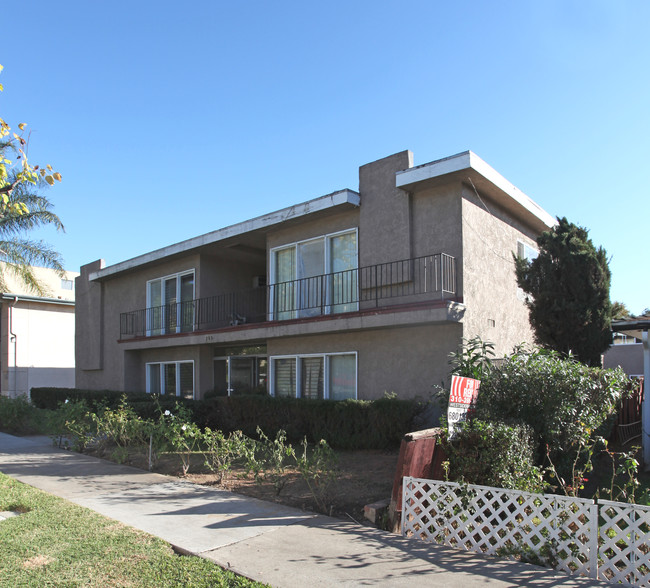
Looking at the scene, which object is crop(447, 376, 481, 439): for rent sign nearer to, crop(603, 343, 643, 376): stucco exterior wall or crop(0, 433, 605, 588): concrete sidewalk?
crop(0, 433, 605, 588): concrete sidewalk

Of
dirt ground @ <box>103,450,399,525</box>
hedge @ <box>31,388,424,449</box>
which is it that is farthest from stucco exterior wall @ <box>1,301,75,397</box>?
dirt ground @ <box>103,450,399,525</box>

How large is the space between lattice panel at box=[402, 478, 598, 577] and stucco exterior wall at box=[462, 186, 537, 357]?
5.27m

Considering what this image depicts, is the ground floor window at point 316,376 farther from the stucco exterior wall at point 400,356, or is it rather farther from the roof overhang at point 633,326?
the roof overhang at point 633,326

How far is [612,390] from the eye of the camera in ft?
24.0

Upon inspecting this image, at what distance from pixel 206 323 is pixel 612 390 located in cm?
1221

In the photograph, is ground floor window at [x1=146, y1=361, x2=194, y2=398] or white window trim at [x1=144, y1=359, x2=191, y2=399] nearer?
white window trim at [x1=144, y1=359, x2=191, y2=399]

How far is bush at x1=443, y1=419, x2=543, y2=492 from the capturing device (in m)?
6.01

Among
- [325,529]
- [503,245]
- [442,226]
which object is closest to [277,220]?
[442,226]

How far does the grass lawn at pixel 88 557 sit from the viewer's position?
4758 mm

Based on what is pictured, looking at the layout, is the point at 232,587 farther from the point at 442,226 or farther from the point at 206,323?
the point at 206,323

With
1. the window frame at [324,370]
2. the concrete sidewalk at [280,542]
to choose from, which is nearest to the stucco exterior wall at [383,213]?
the window frame at [324,370]

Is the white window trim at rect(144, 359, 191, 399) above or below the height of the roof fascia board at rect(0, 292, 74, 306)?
below

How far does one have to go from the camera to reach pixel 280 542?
577 cm

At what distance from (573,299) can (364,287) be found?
429cm
